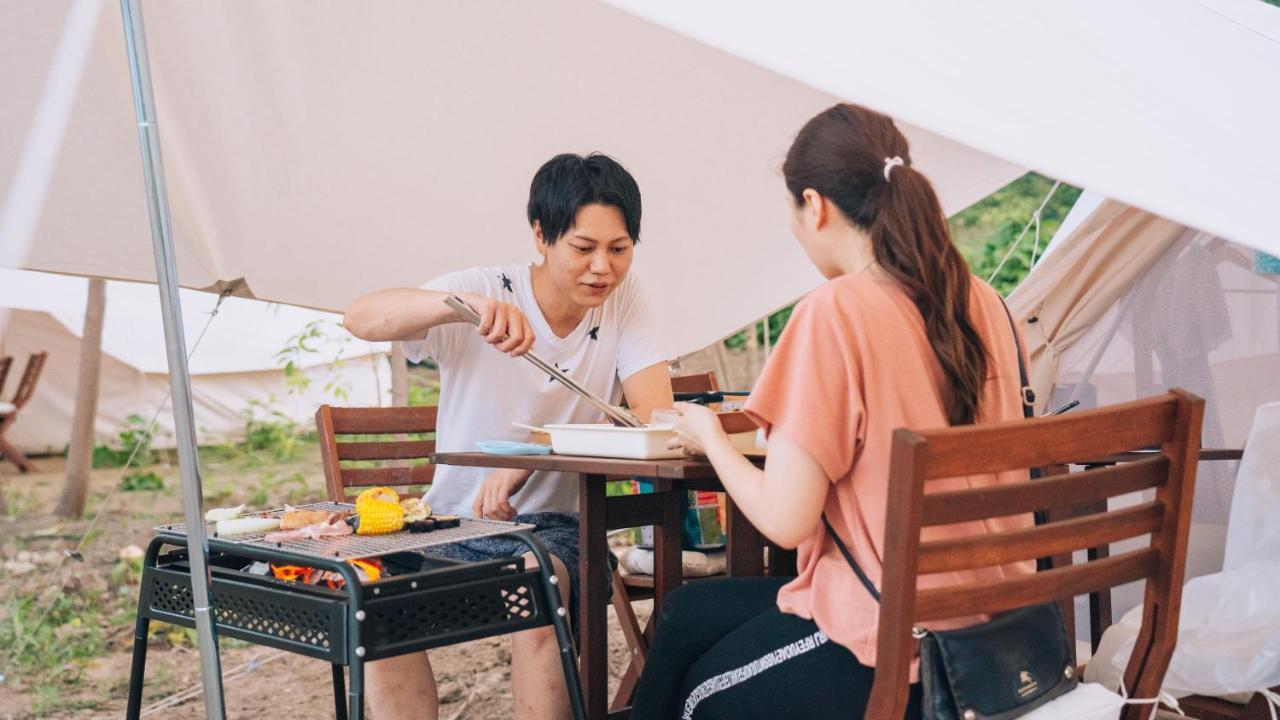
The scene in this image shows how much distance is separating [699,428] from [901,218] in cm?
45

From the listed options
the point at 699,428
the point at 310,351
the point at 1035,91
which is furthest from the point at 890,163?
the point at 310,351

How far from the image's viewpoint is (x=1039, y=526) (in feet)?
5.09

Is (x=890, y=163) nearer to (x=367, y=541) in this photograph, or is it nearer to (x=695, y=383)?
(x=367, y=541)

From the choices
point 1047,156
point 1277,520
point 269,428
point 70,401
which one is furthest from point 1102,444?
point 70,401

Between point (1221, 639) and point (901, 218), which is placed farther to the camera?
point (1221, 639)

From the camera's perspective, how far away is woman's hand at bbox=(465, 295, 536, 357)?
2385mm

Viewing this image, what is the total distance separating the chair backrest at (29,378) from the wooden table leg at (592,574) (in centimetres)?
832

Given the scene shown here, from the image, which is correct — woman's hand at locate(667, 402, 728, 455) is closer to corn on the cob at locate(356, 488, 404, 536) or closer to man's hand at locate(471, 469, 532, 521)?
corn on the cob at locate(356, 488, 404, 536)

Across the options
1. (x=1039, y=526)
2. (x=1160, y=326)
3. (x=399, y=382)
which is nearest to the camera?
(x=1039, y=526)

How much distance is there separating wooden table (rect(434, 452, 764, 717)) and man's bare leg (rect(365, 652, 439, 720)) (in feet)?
1.02

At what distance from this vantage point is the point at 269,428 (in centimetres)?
973

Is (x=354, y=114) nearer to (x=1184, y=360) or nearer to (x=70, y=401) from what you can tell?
(x=1184, y=360)

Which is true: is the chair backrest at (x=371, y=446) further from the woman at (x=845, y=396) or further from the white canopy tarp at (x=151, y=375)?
the white canopy tarp at (x=151, y=375)

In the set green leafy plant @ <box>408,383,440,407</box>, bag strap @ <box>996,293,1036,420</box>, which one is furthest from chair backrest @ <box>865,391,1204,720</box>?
green leafy plant @ <box>408,383,440,407</box>
